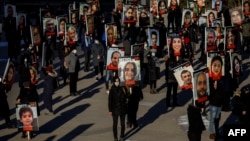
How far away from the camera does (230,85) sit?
69.6 feet

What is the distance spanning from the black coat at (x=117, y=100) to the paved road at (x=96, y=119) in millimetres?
1161

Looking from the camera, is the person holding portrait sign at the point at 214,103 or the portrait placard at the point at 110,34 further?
the portrait placard at the point at 110,34

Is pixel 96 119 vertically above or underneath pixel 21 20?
underneath

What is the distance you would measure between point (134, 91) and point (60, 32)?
9.36m

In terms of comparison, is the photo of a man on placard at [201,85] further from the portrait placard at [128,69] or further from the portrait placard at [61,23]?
the portrait placard at [61,23]

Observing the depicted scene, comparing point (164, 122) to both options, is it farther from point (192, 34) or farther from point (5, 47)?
point (5, 47)

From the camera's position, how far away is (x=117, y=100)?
16984 mm

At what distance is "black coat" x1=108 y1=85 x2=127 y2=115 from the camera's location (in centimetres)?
1698

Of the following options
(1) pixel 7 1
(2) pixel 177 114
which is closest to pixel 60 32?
(2) pixel 177 114

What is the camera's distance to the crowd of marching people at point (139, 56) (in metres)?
17.2

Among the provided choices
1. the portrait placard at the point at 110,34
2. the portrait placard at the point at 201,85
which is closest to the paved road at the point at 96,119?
the portrait placard at the point at 201,85

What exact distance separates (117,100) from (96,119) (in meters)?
3.08

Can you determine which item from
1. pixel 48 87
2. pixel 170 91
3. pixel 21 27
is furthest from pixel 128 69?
pixel 21 27

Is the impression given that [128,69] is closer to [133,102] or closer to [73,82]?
[133,102]
